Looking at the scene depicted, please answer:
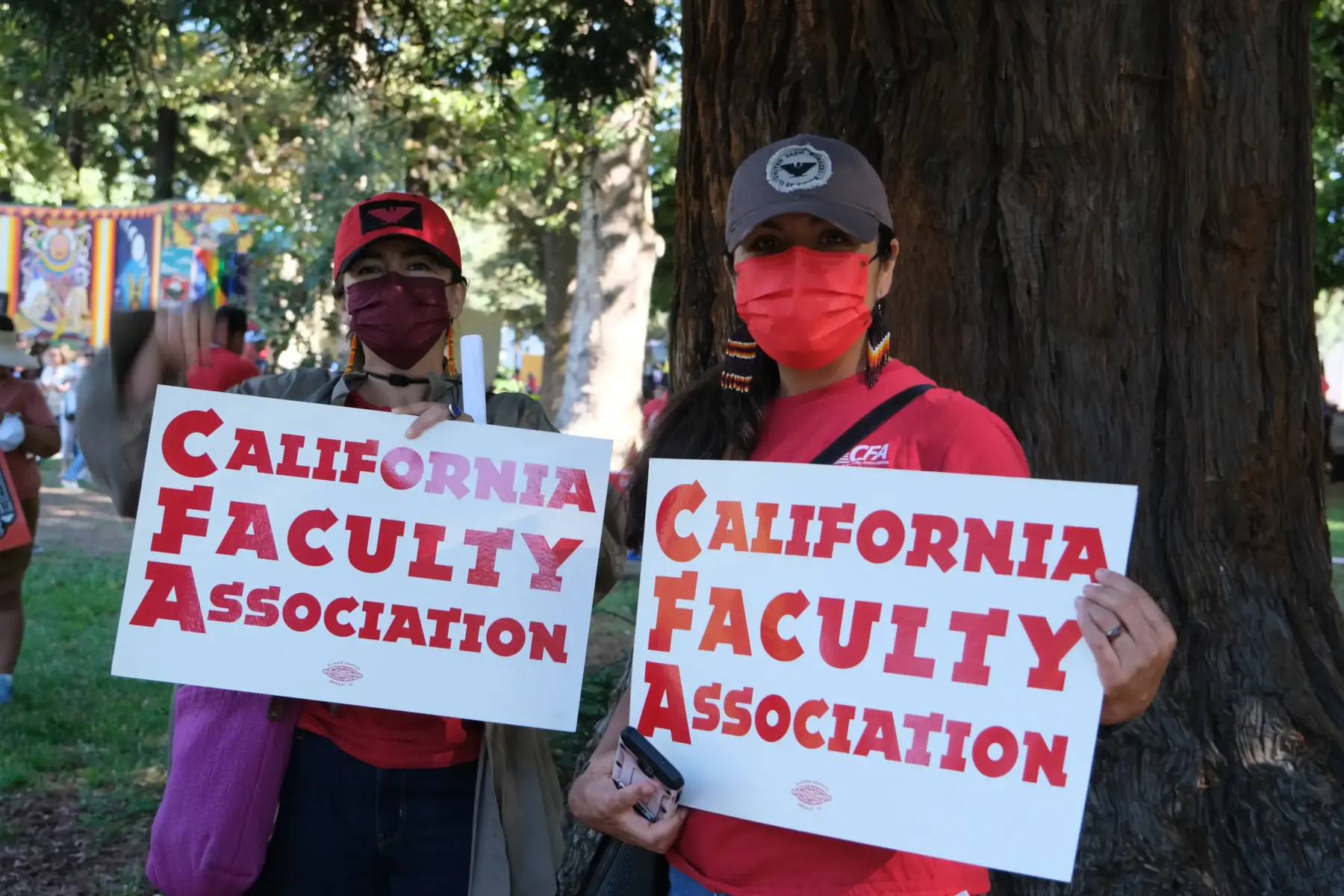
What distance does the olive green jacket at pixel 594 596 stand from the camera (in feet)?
7.50

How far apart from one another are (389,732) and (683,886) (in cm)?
69

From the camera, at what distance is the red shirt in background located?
6.08m

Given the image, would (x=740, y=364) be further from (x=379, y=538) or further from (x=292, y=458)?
(x=292, y=458)

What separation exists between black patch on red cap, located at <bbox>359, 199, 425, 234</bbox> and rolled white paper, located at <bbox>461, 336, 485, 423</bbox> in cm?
32

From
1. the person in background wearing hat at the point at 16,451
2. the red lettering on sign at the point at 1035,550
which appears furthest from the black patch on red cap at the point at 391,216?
the person in background wearing hat at the point at 16,451

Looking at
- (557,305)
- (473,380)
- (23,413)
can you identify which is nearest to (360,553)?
(473,380)

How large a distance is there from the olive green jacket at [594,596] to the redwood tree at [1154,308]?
1.38m

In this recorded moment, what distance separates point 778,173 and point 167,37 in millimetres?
5844

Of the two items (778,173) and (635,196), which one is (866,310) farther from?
(635,196)

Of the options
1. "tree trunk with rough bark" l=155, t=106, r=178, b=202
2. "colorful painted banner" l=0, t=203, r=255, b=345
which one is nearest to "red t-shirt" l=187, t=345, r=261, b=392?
"tree trunk with rough bark" l=155, t=106, r=178, b=202

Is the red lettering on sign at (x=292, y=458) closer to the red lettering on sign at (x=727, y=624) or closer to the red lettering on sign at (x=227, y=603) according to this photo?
the red lettering on sign at (x=227, y=603)

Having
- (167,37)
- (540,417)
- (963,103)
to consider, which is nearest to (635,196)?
(167,37)

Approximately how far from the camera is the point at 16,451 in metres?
6.14

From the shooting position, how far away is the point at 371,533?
91.7 inches
